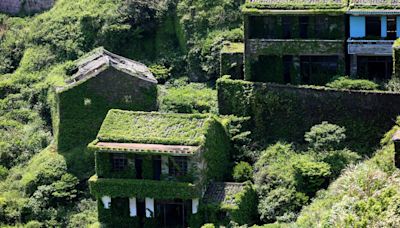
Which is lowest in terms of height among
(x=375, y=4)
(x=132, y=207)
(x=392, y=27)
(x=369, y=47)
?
(x=132, y=207)

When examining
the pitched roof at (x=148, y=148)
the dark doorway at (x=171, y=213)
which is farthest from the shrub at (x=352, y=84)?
the dark doorway at (x=171, y=213)

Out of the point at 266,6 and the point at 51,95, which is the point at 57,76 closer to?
the point at 51,95

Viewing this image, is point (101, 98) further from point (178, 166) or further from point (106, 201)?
point (178, 166)

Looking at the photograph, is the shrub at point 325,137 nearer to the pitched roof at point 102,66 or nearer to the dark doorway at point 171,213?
the dark doorway at point 171,213

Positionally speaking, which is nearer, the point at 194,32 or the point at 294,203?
the point at 294,203

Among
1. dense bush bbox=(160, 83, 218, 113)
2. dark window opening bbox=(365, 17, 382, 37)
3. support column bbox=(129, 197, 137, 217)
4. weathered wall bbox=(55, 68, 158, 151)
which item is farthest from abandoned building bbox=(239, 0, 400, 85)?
support column bbox=(129, 197, 137, 217)

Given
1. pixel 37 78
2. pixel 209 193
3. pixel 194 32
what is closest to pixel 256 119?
pixel 209 193

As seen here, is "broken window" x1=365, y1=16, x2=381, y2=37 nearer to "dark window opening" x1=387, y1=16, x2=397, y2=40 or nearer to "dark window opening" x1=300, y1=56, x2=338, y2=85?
"dark window opening" x1=387, y1=16, x2=397, y2=40

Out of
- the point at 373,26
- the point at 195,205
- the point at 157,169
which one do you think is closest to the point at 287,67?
the point at 373,26
